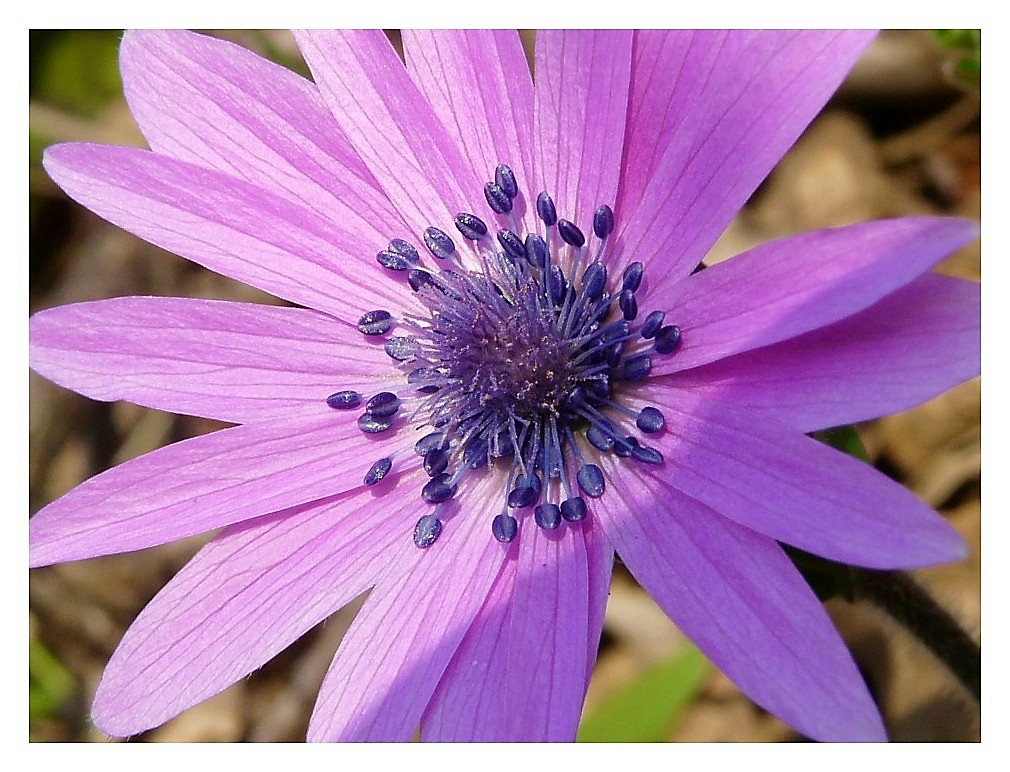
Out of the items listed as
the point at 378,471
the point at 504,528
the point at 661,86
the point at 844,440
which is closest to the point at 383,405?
the point at 378,471

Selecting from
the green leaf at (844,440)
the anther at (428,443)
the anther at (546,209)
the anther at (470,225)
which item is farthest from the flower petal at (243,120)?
the green leaf at (844,440)

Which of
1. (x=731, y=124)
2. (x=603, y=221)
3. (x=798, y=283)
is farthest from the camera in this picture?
(x=603, y=221)

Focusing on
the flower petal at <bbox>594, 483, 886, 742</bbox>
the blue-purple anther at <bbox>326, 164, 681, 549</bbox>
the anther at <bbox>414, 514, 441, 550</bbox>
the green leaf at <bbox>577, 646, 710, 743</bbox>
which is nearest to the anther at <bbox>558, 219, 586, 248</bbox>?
the blue-purple anther at <bbox>326, 164, 681, 549</bbox>

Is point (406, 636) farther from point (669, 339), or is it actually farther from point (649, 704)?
point (649, 704)

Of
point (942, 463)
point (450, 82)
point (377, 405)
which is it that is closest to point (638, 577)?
point (377, 405)

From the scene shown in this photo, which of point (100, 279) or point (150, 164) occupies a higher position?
point (150, 164)
